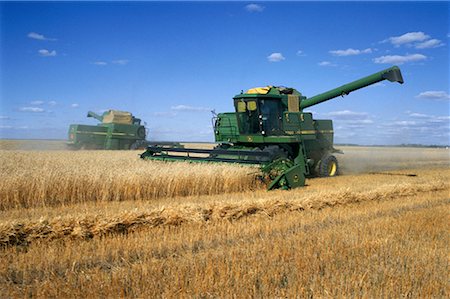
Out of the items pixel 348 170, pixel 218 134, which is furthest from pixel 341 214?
pixel 348 170

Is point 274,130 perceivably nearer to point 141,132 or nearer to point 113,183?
point 113,183

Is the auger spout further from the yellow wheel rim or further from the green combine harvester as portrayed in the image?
the green combine harvester

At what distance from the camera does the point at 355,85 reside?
12.3 metres

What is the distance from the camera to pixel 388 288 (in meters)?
3.19

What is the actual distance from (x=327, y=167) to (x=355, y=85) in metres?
2.63

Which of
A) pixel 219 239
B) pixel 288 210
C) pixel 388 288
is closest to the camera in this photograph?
pixel 388 288

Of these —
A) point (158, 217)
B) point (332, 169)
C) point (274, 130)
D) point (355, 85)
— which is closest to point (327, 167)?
point (332, 169)

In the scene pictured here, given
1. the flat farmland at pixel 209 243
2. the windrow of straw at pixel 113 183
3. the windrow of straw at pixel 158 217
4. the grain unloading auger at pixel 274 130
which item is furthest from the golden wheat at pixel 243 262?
the grain unloading auger at pixel 274 130

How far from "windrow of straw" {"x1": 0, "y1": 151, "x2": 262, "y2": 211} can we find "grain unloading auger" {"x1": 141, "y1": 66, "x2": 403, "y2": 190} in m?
1.04

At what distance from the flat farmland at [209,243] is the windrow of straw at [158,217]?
0.01m

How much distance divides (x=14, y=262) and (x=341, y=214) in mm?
4518

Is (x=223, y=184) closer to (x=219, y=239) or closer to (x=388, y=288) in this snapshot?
(x=219, y=239)

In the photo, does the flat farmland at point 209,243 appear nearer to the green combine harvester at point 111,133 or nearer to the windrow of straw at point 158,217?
the windrow of straw at point 158,217

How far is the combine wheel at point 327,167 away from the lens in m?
12.7
